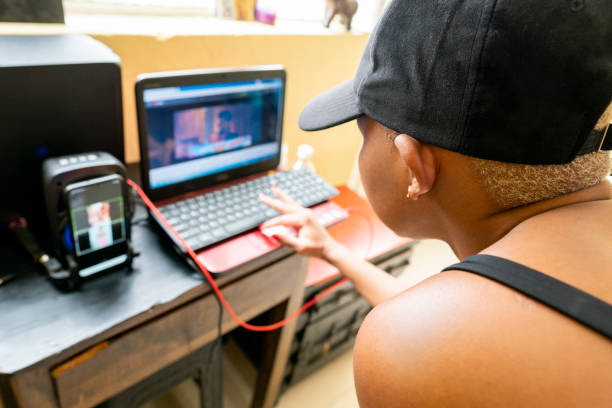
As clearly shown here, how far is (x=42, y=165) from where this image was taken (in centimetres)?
63

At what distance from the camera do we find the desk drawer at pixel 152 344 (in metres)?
0.61

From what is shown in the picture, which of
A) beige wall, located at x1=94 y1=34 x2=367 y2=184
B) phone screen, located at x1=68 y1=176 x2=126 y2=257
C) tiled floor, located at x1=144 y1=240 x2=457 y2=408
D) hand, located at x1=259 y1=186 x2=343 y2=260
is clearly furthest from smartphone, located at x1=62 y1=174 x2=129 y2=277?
tiled floor, located at x1=144 y1=240 x2=457 y2=408

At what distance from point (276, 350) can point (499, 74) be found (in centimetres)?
101

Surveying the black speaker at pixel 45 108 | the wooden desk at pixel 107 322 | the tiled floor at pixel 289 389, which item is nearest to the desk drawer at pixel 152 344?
the wooden desk at pixel 107 322

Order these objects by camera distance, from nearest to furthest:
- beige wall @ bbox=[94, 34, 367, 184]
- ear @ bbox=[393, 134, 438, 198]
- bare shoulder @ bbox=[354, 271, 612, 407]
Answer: bare shoulder @ bbox=[354, 271, 612, 407] < ear @ bbox=[393, 134, 438, 198] < beige wall @ bbox=[94, 34, 367, 184]

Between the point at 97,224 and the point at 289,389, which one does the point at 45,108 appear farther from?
the point at 289,389

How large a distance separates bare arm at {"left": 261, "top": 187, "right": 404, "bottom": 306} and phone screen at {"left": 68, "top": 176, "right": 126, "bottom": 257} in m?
0.30

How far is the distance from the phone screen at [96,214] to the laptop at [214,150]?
0.12 m

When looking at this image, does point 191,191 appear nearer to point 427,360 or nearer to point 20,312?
point 20,312

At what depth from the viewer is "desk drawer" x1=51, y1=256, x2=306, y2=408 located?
1.99ft

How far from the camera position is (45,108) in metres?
0.65

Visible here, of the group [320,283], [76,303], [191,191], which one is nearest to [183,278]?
[76,303]

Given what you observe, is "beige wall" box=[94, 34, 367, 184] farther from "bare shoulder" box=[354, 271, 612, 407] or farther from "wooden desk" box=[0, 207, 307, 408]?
"bare shoulder" box=[354, 271, 612, 407]

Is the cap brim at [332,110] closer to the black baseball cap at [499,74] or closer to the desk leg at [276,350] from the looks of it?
the black baseball cap at [499,74]
